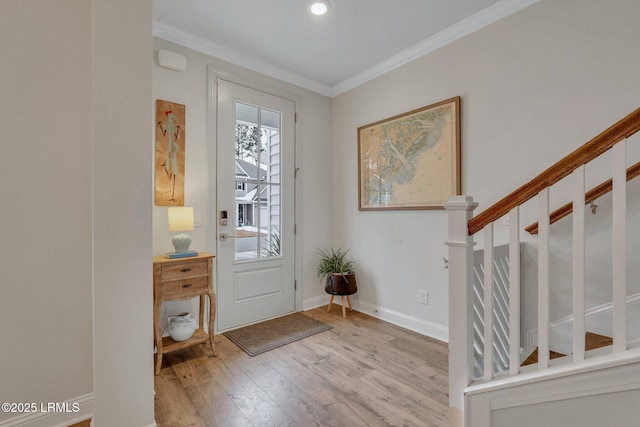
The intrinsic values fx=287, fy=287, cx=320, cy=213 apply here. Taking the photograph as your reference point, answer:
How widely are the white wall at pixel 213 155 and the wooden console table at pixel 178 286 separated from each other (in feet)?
1.15

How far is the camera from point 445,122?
2521 mm

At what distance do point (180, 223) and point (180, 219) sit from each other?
3cm

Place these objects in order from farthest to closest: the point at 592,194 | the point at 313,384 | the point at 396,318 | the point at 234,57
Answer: the point at 396,318 → the point at 234,57 → the point at 313,384 → the point at 592,194

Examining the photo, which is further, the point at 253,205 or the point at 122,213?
the point at 253,205

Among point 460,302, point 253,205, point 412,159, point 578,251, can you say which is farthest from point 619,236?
point 253,205

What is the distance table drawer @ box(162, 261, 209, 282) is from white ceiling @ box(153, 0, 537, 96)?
6.28 feet

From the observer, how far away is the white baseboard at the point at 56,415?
1468mm

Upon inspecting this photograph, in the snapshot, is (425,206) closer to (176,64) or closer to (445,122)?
(445,122)

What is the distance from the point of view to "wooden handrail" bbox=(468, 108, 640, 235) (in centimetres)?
92

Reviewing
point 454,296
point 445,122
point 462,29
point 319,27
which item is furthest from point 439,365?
point 319,27

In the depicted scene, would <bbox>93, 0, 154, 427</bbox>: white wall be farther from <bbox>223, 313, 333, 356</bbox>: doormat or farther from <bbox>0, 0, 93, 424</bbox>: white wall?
<bbox>223, 313, 333, 356</bbox>: doormat

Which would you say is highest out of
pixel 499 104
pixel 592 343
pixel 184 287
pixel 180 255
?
pixel 499 104

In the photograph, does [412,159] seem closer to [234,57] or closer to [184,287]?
[234,57]

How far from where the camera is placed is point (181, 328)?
7.20 feet
